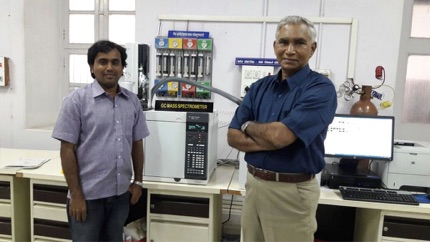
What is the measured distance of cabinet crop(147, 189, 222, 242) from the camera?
2074mm

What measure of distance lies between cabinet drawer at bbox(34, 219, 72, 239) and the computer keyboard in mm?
1859

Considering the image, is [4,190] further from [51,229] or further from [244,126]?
[244,126]

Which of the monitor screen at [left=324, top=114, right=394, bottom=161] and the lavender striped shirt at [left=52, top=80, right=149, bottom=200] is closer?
the lavender striped shirt at [left=52, top=80, right=149, bottom=200]

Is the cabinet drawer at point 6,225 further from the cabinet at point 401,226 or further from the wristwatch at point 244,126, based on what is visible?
the cabinet at point 401,226

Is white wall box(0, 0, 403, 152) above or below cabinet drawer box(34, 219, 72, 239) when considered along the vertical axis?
above

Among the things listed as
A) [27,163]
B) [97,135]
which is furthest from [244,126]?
[27,163]

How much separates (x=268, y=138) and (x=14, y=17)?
2.87 meters

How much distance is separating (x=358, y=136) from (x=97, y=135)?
66.7 inches

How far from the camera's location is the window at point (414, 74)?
266cm

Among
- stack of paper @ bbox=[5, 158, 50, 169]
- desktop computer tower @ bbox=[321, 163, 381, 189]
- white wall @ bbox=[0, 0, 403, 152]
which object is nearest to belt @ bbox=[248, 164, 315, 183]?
desktop computer tower @ bbox=[321, 163, 381, 189]

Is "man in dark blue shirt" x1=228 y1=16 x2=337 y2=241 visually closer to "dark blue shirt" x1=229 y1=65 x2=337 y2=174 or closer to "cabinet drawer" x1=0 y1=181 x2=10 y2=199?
"dark blue shirt" x1=229 y1=65 x2=337 y2=174

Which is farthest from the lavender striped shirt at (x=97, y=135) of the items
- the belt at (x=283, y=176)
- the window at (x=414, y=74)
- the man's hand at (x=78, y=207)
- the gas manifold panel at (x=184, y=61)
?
the window at (x=414, y=74)

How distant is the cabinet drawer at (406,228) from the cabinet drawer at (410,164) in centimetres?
31

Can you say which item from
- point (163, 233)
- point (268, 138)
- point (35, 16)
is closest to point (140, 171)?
point (163, 233)
